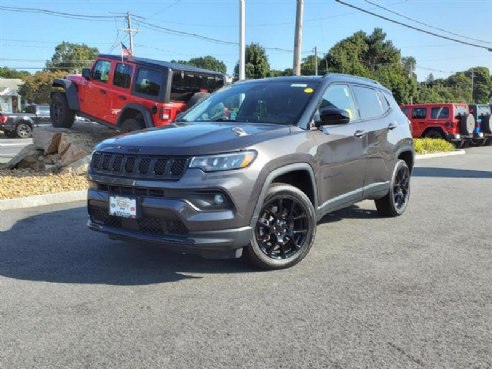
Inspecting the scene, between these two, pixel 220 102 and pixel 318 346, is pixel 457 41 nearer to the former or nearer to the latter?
pixel 220 102

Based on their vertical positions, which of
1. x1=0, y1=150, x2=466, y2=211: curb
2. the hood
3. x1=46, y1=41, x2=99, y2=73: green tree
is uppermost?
x1=46, y1=41, x2=99, y2=73: green tree

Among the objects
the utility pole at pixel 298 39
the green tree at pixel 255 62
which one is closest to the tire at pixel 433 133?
the utility pole at pixel 298 39

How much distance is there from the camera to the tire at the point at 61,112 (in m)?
12.3

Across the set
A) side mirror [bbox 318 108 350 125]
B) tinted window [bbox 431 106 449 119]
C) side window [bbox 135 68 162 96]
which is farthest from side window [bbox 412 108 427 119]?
side mirror [bbox 318 108 350 125]

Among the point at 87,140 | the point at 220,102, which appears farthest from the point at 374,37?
the point at 220,102

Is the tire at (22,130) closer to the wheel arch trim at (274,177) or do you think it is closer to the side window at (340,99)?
the side window at (340,99)

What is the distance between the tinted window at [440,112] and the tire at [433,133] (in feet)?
1.81

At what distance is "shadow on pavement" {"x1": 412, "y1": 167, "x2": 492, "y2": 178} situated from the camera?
11.6 m

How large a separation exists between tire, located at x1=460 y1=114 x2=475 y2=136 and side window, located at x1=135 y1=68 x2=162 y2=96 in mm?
14801

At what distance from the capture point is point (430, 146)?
18.2 meters

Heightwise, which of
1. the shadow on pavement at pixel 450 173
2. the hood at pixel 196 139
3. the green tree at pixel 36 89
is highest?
the green tree at pixel 36 89

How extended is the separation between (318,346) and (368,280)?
4.32 ft

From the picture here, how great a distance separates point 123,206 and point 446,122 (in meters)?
19.4

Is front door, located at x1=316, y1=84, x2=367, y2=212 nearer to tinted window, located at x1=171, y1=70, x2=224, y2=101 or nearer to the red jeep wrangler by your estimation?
the red jeep wrangler
